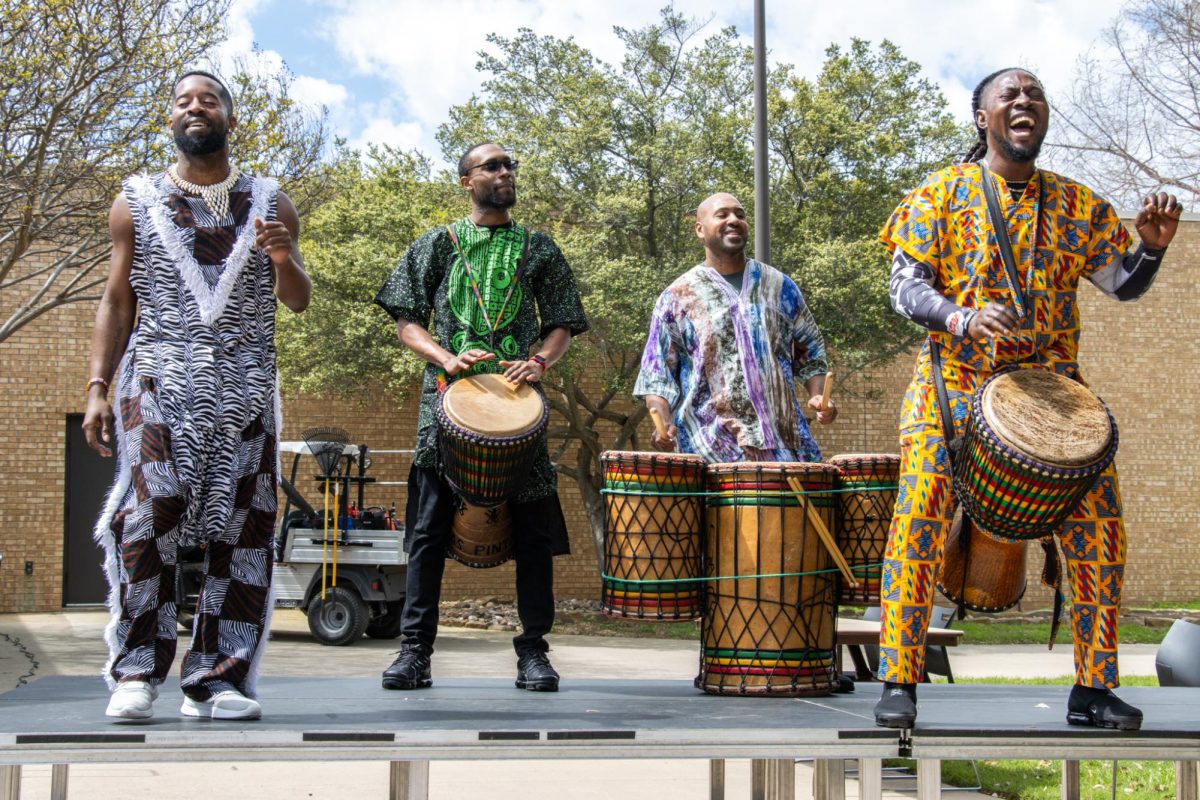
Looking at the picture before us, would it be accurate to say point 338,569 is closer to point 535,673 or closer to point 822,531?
point 535,673

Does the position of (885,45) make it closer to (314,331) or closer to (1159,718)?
(314,331)

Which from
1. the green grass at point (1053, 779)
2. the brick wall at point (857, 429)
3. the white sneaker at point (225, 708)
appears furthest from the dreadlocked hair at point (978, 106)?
the brick wall at point (857, 429)

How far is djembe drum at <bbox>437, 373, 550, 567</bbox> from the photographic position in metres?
4.54

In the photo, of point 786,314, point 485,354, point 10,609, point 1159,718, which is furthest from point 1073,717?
point 10,609

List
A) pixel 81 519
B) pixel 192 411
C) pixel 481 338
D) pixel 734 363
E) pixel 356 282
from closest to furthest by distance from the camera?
pixel 192 411 → pixel 481 338 → pixel 734 363 → pixel 356 282 → pixel 81 519

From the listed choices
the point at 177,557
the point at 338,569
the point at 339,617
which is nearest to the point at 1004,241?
the point at 177,557

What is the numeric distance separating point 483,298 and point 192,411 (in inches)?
54.2

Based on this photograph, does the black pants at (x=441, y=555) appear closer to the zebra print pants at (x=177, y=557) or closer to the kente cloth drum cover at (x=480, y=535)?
the kente cloth drum cover at (x=480, y=535)

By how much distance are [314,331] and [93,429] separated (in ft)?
43.5

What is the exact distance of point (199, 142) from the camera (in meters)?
4.11

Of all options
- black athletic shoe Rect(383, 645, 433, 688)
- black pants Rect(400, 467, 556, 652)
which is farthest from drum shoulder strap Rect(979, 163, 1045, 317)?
black athletic shoe Rect(383, 645, 433, 688)

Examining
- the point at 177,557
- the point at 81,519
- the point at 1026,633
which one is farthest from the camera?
the point at 81,519

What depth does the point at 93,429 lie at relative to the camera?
3961 millimetres

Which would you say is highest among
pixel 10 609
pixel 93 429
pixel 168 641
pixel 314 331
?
pixel 314 331
